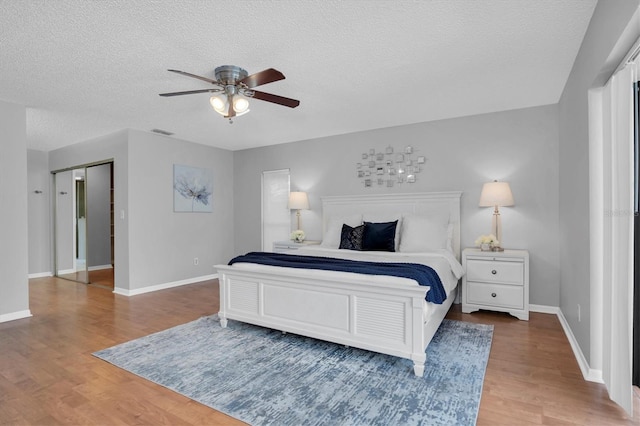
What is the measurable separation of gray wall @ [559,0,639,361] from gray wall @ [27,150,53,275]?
8.14 meters

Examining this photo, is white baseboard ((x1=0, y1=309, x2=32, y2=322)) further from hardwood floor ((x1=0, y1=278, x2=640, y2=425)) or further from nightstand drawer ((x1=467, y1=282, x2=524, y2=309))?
nightstand drawer ((x1=467, y1=282, x2=524, y2=309))

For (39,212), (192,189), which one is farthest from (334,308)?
(39,212)

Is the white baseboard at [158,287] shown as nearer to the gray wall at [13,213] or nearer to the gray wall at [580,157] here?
the gray wall at [13,213]

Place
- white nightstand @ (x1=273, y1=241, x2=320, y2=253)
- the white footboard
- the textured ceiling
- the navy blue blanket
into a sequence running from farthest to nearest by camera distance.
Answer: white nightstand @ (x1=273, y1=241, x2=320, y2=253) → the navy blue blanket → the white footboard → the textured ceiling

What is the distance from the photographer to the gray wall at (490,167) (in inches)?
154

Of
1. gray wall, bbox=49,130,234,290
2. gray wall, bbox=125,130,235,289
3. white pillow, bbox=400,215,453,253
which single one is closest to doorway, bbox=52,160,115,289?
gray wall, bbox=49,130,234,290

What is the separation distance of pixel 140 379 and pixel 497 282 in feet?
11.8

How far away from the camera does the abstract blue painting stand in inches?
217

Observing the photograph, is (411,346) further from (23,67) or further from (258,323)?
(23,67)

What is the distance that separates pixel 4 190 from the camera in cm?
372

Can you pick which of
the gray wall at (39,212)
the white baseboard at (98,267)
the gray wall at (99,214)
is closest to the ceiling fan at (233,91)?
the gray wall at (39,212)

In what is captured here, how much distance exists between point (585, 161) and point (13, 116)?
5650 mm

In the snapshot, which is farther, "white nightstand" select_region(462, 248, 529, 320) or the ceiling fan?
"white nightstand" select_region(462, 248, 529, 320)

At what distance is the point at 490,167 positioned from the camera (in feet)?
13.8
